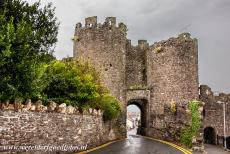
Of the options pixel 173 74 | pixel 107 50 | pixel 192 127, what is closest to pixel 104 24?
pixel 107 50

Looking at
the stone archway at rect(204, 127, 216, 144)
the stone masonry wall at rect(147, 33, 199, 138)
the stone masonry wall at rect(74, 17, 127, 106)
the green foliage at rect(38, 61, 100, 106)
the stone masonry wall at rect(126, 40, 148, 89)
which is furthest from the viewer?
the stone archway at rect(204, 127, 216, 144)

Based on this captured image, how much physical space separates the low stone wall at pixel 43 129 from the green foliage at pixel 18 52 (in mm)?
1133

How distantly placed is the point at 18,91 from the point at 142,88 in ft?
88.1

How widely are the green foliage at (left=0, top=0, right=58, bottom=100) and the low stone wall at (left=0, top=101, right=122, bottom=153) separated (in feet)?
3.72

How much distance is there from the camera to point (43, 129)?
1639 centimetres

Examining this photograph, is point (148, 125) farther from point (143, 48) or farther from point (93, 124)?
point (93, 124)

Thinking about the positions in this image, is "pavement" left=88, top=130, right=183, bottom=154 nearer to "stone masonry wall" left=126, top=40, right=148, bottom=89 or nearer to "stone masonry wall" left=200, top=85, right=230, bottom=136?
"stone masonry wall" left=126, top=40, right=148, bottom=89

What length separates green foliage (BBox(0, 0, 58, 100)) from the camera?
50.0 ft

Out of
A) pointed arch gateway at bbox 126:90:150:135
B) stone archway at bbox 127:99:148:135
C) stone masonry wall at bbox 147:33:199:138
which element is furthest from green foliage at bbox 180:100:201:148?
stone archway at bbox 127:99:148:135

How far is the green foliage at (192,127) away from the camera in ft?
86.6

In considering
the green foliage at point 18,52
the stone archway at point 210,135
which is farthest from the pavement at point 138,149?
the stone archway at point 210,135

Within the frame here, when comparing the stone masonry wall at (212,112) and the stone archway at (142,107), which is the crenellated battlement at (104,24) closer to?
the stone archway at (142,107)

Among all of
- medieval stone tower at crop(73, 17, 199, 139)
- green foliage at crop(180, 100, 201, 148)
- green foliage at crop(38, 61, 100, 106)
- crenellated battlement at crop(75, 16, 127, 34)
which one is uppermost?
crenellated battlement at crop(75, 16, 127, 34)

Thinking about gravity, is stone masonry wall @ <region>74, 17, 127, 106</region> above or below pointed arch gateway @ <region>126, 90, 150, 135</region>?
above
